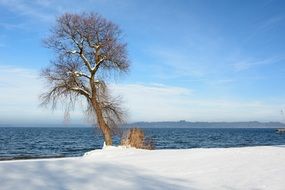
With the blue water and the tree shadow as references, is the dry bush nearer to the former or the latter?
the blue water

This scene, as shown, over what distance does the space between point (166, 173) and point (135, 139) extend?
435 inches

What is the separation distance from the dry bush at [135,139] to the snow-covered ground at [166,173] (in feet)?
22.1

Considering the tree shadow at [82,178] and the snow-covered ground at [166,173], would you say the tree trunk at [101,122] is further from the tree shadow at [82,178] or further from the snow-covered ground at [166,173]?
the tree shadow at [82,178]

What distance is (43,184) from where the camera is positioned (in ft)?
35.9

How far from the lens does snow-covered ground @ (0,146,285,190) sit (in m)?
11.0

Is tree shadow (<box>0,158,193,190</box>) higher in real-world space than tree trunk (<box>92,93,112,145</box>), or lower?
lower

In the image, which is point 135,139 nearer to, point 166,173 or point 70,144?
point 166,173

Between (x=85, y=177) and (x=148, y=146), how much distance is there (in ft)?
43.3

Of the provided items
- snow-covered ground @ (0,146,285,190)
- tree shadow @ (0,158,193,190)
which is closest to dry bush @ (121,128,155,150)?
snow-covered ground @ (0,146,285,190)

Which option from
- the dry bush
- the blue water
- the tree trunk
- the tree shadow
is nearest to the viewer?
the tree shadow

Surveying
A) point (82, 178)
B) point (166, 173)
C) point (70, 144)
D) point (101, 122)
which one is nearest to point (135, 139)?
point (101, 122)

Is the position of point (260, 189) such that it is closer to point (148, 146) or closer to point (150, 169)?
point (150, 169)

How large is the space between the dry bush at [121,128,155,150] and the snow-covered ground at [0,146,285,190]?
6.75 metres

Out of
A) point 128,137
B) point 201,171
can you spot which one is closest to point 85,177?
point 201,171
